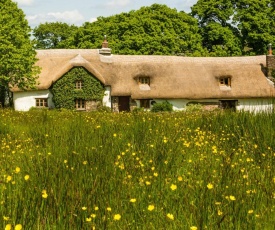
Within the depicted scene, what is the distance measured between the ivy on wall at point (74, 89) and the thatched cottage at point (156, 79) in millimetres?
323

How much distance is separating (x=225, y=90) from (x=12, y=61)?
1850 centimetres

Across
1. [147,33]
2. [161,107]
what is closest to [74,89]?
[161,107]

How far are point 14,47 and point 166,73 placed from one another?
13.7 meters

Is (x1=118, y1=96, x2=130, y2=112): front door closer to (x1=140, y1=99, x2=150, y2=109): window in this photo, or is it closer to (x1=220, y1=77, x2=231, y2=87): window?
(x1=140, y1=99, x2=150, y2=109): window

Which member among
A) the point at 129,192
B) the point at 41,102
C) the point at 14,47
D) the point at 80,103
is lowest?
the point at 129,192

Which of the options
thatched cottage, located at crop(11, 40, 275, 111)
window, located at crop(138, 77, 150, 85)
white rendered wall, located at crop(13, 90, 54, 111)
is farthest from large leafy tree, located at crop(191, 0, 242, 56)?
white rendered wall, located at crop(13, 90, 54, 111)

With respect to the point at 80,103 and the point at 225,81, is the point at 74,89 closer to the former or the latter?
the point at 80,103

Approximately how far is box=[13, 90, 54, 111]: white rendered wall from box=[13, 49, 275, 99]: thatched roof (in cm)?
80

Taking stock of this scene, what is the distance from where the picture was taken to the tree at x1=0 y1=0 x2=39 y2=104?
27.1m

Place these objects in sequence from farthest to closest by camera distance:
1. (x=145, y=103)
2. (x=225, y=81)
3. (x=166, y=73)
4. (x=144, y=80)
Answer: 1. (x=225, y=81)
2. (x=166, y=73)
3. (x=144, y=80)
4. (x=145, y=103)

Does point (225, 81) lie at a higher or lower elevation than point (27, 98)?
higher

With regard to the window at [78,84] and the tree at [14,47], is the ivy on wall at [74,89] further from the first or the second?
the tree at [14,47]

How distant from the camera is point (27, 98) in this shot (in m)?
32.8

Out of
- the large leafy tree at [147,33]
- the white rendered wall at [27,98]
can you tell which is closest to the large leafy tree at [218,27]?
the large leafy tree at [147,33]
